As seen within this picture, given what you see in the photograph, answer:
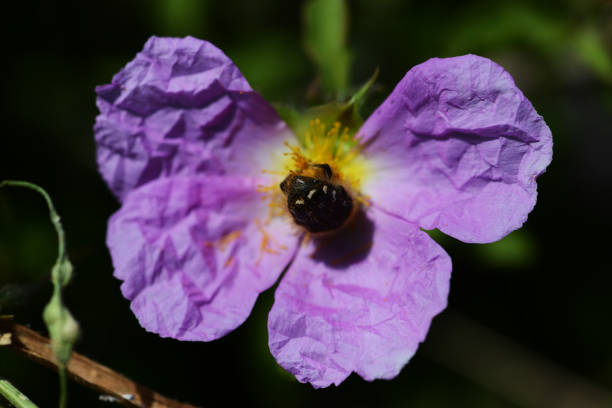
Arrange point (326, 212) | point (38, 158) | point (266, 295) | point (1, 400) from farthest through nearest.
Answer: point (38, 158)
point (266, 295)
point (326, 212)
point (1, 400)

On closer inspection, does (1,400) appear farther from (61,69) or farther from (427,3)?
(427,3)

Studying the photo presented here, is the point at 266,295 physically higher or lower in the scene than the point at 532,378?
higher

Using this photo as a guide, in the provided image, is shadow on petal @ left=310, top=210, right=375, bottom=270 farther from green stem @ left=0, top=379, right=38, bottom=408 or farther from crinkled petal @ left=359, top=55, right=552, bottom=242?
green stem @ left=0, top=379, right=38, bottom=408

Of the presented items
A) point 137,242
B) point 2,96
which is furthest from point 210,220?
point 2,96

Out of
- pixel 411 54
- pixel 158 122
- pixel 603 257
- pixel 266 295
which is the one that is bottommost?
pixel 603 257

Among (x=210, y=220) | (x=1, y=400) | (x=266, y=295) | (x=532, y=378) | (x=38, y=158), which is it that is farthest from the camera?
(x=532, y=378)

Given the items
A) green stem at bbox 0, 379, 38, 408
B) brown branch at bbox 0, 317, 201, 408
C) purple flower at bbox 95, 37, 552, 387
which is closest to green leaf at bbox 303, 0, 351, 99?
purple flower at bbox 95, 37, 552, 387

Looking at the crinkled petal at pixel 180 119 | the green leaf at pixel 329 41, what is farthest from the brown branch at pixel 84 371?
the green leaf at pixel 329 41

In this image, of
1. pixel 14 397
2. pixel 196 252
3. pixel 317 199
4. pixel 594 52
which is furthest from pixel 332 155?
pixel 594 52
